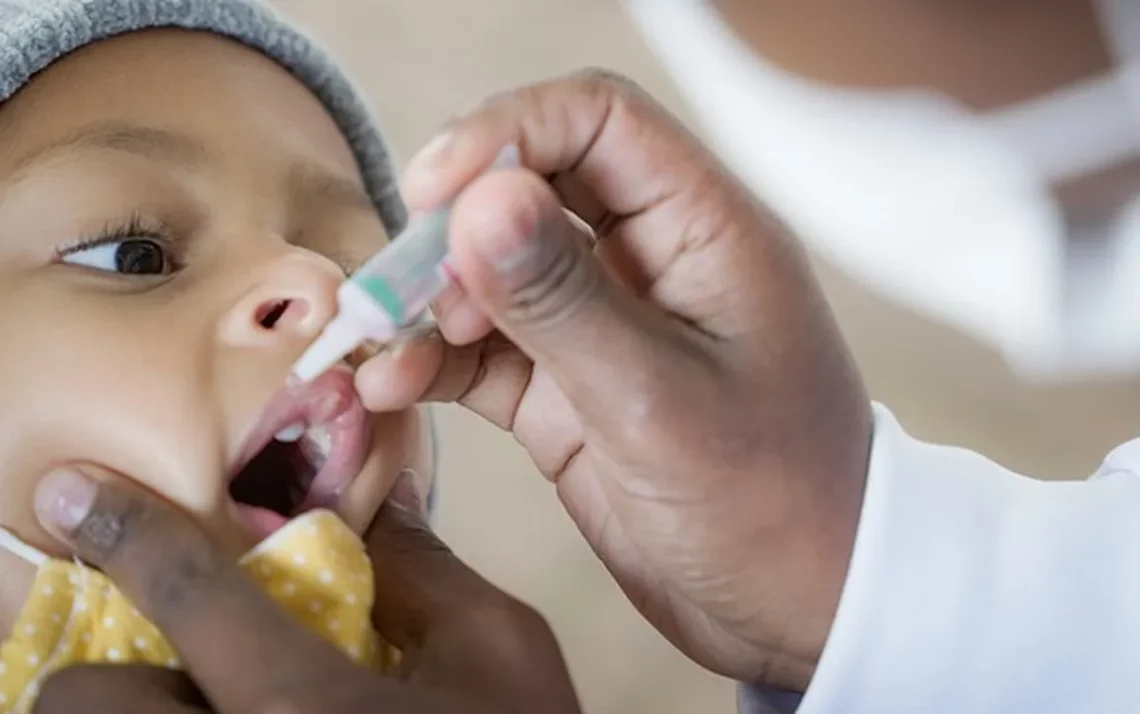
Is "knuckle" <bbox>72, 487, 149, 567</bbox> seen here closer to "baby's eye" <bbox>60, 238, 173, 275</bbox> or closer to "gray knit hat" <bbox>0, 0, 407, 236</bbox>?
"baby's eye" <bbox>60, 238, 173, 275</bbox>

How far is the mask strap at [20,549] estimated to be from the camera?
0.67m

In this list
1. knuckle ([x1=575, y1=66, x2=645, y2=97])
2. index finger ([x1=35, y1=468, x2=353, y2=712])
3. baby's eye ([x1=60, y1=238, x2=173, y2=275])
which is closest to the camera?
index finger ([x1=35, y1=468, x2=353, y2=712])

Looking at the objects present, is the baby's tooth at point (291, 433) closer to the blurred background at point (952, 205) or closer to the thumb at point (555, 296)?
the thumb at point (555, 296)

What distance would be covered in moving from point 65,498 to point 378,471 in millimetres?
175

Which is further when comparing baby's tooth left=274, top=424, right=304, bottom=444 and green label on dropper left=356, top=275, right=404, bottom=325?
baby's tooth left=274, top=424, right=304, bottom=444

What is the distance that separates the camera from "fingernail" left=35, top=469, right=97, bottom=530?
61 centimetres

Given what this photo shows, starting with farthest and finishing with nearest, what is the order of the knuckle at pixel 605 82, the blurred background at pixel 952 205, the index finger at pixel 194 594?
the blurred background at pixel 952 205 < the knuckle at pixel 605 82 < the index finger at pixel 194 594

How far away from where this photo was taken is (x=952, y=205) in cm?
142

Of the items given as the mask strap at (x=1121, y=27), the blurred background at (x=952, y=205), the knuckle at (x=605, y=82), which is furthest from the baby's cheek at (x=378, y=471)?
the mask strap at (x=1121, y=27)

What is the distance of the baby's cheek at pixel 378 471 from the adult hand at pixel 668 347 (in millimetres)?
29

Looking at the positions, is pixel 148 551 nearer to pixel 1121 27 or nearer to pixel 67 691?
pixel 67 691

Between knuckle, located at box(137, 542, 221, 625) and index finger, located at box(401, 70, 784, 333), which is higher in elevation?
index finger, located at box(401, 70, 784, 333)

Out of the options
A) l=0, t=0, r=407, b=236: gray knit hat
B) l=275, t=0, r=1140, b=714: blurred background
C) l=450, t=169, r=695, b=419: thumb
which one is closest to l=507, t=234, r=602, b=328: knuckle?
l=450, t=169, r=695, b=419: thumb

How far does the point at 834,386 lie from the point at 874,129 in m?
0.82
